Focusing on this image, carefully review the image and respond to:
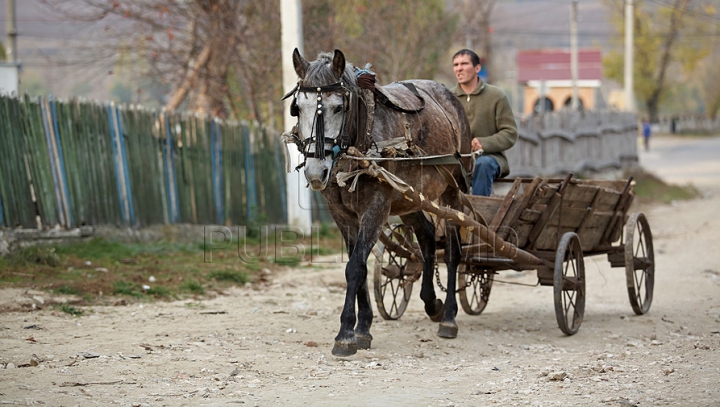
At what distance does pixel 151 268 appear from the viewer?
33.0ft

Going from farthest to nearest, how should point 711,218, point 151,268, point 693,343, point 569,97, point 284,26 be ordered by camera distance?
point 569,97
point 711,218
point 284,26
point 151,268
point 693,343

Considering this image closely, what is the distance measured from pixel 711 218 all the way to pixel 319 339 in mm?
12128

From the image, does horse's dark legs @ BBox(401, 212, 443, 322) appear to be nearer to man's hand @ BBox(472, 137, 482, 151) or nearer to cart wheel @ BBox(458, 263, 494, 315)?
cart wheel @ BBox(458, 263, 494, 315)

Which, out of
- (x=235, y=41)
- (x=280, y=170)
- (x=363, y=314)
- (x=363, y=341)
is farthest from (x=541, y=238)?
(x=235, y=41)

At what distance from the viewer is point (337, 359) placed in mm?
6391

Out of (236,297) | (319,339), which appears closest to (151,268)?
(236,297)

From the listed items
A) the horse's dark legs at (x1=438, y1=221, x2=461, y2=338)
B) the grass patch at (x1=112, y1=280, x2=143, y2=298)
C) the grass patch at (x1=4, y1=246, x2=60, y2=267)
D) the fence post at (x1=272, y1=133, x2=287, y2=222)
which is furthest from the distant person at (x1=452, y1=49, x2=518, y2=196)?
the fence post at (x1=272, y1=133, x2=287, y2=222)

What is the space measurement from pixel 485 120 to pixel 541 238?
4.30 ft

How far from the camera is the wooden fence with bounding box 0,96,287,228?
979cm

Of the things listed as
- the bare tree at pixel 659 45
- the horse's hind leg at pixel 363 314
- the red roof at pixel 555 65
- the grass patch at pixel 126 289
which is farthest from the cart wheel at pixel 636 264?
the bare tree at pixel 659 45

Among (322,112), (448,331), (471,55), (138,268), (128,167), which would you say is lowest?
(448,331)

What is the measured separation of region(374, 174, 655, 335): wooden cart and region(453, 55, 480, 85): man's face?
1.13 metres

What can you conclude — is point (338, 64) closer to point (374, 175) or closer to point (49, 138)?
point (374, 175)

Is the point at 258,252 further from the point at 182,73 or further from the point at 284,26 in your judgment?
→ the point at 182,73
